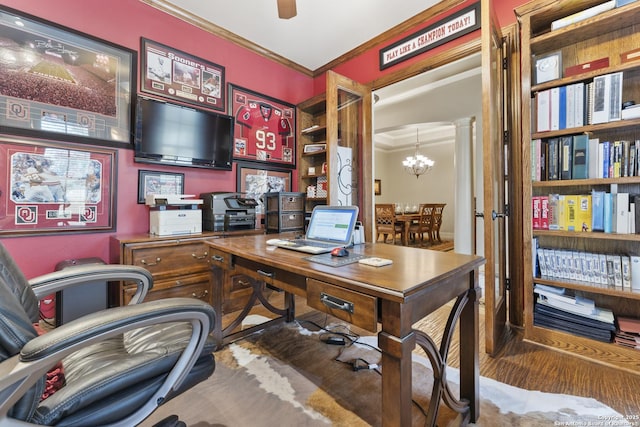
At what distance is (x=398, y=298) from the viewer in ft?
2.73

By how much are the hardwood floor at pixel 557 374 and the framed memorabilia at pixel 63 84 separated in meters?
3.17

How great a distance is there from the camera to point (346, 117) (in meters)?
3.19

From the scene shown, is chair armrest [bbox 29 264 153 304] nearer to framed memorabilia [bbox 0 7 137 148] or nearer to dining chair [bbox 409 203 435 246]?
framed memorabilia [bbox 0 7 137 148]

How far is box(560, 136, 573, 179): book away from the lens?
186cm

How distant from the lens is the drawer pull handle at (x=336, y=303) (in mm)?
968

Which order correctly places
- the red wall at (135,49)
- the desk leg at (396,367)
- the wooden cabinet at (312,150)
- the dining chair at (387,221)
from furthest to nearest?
the dining chair at (387,221) < the wooden cabinet at (312,150) < the red wall at (135,49) < the desk leg at (396,367)

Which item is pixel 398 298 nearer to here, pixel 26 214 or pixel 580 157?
pixel 580 157

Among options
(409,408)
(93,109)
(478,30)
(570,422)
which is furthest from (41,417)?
(478,30)

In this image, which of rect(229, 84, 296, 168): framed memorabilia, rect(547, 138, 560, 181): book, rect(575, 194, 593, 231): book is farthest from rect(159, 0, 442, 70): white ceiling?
rect(575, 194, 593, 231): book

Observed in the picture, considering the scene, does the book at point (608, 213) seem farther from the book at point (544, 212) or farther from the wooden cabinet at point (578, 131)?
the book at point (544, 212)

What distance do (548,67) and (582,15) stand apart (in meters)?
0.31

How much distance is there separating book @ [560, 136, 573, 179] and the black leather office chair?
7.64 ft

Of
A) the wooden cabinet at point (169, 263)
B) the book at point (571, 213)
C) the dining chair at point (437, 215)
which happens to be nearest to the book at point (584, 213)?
the book at point (571, 213)

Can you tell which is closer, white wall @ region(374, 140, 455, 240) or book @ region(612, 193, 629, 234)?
book @ region(612, 193, 629, 234)
